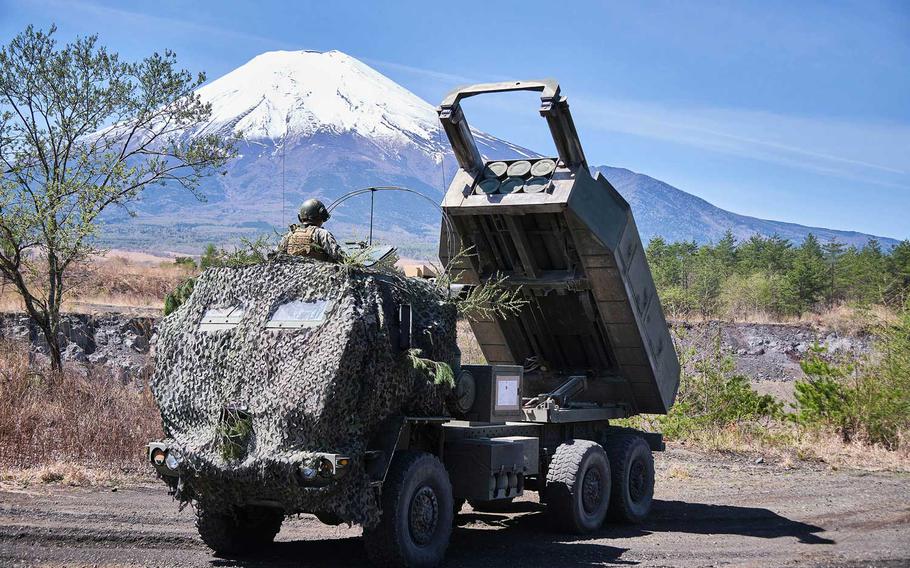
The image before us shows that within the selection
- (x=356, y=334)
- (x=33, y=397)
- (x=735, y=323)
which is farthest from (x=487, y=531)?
(x=735, y=323)

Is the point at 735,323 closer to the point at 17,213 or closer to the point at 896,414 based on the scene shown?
the point at 896,414

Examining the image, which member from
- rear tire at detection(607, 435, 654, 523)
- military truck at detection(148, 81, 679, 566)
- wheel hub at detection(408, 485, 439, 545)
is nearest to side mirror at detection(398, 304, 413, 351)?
military truck at detection(148, 81, 679, 566)

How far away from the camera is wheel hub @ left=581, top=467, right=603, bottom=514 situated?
11.5 meters

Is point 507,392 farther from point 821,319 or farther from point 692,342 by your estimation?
point 821,319

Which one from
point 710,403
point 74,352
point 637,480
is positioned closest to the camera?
point 637,480

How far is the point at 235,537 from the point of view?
9609mm

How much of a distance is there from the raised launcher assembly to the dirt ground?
1418 mm

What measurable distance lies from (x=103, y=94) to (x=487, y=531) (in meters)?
13.0

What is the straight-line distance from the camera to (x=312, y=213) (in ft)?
32.1

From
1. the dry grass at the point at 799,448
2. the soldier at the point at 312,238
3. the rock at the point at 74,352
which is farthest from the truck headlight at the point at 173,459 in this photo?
the rock at the point at 74,352

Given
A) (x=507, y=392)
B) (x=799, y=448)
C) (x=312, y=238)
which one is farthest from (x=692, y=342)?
(x=312, y=238)

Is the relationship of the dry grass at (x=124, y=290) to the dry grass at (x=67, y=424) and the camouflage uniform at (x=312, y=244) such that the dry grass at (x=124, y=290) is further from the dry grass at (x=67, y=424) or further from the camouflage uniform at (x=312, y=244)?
the camouflage uniform at (x=312, y=244)

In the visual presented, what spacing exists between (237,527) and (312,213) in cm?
286

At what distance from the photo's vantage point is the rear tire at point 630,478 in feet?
40.0
